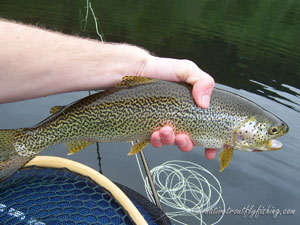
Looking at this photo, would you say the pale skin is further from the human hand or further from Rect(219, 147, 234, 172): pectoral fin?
Rect(219, 147, 234, 172): pectoral fin

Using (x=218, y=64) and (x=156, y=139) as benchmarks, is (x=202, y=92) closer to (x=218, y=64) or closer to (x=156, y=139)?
(x=156, y=139)

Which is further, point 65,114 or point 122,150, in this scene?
point 122,150

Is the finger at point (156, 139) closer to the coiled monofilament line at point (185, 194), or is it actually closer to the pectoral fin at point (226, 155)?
the pectoral fin at point (226, 155)

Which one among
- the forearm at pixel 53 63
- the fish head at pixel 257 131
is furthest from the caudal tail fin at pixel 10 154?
the fish head at pixel 257 131

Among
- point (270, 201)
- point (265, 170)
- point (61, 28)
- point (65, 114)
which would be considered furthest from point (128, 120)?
point (61, 28)

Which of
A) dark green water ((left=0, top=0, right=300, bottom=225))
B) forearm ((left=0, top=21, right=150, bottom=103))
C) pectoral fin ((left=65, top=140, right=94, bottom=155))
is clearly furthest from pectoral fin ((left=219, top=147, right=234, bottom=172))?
dark green water ((left=0, top=0, right=300, bottom=225))

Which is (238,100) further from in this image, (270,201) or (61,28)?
(61,28)

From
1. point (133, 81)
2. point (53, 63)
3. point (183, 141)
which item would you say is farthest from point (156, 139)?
point (53, 63)
